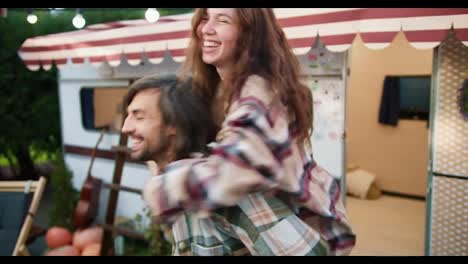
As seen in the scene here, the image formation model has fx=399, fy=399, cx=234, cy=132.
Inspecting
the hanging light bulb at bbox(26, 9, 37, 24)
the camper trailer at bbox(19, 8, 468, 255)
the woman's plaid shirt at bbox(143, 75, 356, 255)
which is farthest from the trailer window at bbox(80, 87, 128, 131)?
the woman's plaid shirt at bbox(143, 75, 356, 255)

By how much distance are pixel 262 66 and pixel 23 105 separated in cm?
309

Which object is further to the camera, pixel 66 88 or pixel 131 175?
pixel 66 88

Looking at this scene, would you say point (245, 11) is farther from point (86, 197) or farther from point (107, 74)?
point (86, 197)

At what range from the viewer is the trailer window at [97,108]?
3.08m

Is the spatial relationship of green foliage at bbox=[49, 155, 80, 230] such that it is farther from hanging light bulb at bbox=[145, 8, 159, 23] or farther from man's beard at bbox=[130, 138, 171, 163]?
man's beard at bbox=[130, 138, 171, 163]

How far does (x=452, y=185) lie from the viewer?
2.30 meters

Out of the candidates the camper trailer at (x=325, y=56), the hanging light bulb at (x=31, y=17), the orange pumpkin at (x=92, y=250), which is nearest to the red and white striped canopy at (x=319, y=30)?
the camper trailer at (x=325, y=56)

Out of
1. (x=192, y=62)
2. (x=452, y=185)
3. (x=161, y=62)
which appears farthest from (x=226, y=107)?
(x=452, y=185)

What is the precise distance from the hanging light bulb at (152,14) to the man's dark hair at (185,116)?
3.04ft

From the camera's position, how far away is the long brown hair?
1.40m

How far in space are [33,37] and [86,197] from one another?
146 centimetres

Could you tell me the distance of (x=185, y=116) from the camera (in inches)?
56.2
